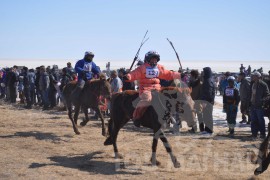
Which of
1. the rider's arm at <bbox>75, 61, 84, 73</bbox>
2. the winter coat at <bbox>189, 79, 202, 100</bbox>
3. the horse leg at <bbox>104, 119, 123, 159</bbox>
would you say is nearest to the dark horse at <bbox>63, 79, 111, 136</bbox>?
the rider's arm at <bbox>75, 61, 84, 73</bbox>

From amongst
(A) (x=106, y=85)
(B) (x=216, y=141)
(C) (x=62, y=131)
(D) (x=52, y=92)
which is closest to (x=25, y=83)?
(D) (x=52, y=92)

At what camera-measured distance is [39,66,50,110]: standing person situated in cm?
2227

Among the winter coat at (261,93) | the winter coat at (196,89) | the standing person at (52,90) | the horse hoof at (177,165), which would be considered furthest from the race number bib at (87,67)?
the standing person at (52,90)

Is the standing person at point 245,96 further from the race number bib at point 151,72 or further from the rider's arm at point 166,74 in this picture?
the race number bib at point 151,72

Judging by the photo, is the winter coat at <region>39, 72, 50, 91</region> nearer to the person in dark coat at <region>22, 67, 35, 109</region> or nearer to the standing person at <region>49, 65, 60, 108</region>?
the standing person at <region>49, 65, 60, 108</region>

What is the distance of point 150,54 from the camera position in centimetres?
945

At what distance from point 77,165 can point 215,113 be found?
521 inches

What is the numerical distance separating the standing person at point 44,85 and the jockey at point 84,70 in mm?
8947

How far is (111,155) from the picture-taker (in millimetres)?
10086

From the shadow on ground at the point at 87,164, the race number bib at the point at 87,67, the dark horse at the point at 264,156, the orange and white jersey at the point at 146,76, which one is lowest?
the shadow on ground at the point at 87,164

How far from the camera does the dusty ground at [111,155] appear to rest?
8336mm

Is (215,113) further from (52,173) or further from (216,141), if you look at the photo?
(52,173)

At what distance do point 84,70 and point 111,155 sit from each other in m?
4.29

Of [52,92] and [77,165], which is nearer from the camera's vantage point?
[77,165]
